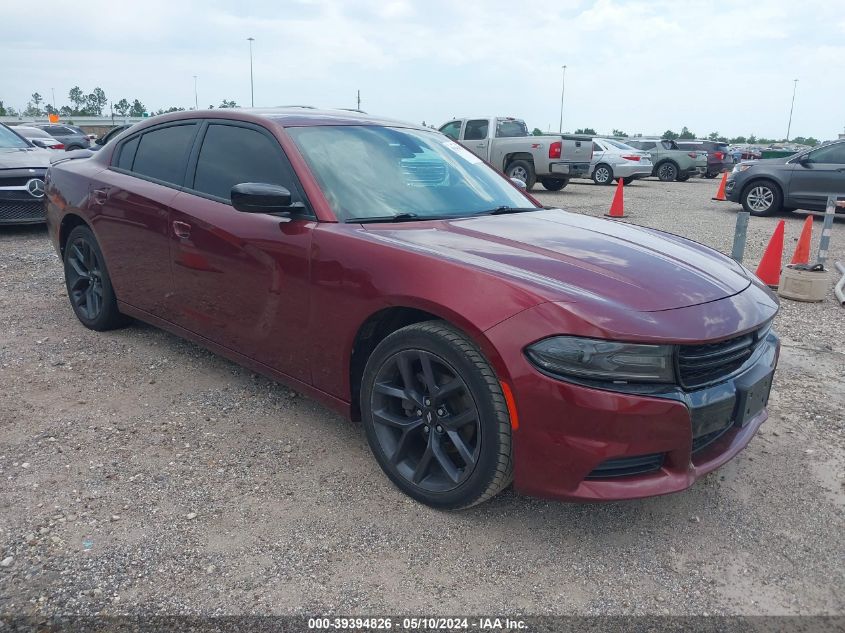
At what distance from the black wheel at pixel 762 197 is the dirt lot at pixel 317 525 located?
33.1 ft

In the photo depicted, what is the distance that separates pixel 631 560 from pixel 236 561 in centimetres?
148

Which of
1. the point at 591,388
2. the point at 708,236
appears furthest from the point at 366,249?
the point at 708,236

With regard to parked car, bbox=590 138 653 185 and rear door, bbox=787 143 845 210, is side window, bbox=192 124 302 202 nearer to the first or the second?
rear door, bbox=787 143 845 210

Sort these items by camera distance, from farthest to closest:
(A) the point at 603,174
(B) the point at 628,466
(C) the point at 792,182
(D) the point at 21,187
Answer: (A) the point at 603,174, (C) the point at 792,182, (D) the point at 21,187, (B) the point at 628,466

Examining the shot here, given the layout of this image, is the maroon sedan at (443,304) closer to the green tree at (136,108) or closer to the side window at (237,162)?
the side window at (237,162)

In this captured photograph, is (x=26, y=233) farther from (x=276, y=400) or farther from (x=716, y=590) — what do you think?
(x=716, y=590)

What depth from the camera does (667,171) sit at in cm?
2386

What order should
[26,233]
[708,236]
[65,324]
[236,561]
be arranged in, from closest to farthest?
[236,561] → [65,324] → [26,233] → [708,236]

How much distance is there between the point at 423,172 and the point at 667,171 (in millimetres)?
22531

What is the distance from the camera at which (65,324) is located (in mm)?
5055

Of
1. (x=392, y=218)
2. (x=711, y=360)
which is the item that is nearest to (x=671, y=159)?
(x=392, y=218)

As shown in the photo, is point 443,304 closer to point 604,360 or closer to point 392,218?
point 604,360

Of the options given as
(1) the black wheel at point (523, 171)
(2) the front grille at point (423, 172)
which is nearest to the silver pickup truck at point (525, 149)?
(1) the black wheel at point (523, 171)

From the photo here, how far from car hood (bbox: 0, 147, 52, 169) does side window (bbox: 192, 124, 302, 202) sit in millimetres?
5240
